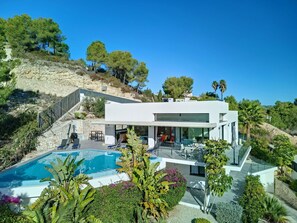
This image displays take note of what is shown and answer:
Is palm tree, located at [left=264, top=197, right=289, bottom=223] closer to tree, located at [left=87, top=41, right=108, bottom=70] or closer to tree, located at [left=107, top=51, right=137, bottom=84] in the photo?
tree, located at [left=107, top=51, right=137, bottom=84]

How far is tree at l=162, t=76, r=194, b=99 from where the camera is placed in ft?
222

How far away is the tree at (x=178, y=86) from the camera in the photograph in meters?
67.6

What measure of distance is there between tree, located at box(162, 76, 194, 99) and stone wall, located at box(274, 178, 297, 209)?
1794 inches

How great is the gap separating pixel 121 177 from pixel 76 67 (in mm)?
48039

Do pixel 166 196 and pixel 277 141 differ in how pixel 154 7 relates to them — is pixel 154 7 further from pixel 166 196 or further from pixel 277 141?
pixel 166 196

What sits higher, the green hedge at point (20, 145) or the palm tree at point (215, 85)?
the palm tree at point (215, 85)

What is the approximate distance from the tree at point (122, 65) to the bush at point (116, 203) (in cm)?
5522

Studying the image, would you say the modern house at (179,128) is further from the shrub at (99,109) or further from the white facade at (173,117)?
the shrub at (99,109)

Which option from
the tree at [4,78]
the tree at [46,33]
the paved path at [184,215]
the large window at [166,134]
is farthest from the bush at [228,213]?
the tree at [46,33]

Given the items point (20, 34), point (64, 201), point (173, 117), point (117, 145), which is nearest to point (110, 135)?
point (117, 145)

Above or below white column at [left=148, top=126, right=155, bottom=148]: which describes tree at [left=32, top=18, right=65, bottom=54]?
above

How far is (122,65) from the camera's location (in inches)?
2611

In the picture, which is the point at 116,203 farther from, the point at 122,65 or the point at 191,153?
the point at 122,65

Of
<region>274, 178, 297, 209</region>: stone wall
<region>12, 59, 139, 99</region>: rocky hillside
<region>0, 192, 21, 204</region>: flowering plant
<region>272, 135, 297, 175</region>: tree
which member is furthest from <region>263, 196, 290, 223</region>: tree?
<region>12, 59, 139, 99</region>: rocky hillside
